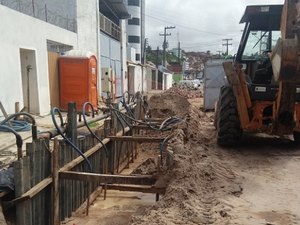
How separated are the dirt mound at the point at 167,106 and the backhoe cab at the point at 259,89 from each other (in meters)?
8.57

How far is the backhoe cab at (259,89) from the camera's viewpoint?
5557 millimetres

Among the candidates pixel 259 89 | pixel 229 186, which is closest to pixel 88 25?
pixel 259 89

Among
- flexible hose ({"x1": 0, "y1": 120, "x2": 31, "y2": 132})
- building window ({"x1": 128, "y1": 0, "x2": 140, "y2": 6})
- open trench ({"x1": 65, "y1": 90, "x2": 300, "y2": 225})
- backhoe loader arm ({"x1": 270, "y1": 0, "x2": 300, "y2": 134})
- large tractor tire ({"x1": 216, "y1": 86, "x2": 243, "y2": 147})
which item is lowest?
open trench ({"x1": 65, "y1": 90, "x2": 300, "y2": 225})

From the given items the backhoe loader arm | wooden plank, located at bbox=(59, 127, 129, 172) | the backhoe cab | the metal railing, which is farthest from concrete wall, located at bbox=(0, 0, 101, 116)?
the backhoe loader arm

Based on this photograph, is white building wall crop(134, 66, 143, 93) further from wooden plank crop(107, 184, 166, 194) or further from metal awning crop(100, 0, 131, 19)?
wooden plank crop(107, 184, 166, 194)

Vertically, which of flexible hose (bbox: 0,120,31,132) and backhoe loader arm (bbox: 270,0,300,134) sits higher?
backhoe loader arm (bbox: 270,0,300,134)

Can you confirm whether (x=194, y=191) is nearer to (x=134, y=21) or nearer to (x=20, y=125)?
(x=20, y=125)

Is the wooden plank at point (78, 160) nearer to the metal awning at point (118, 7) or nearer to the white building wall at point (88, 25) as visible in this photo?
the white building wall at point (88, 25)

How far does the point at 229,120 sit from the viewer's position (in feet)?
22.4

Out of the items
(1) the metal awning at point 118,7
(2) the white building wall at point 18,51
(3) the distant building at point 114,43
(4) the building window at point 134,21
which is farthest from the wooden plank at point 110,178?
(4) the building window at point 134,21

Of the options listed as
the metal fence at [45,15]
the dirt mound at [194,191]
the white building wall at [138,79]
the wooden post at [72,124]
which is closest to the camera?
the dirt mound at [194,191]

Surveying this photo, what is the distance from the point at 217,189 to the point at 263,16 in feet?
13.8

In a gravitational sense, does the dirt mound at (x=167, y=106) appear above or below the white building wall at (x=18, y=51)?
below

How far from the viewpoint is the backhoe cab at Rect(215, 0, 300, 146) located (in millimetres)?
5557
